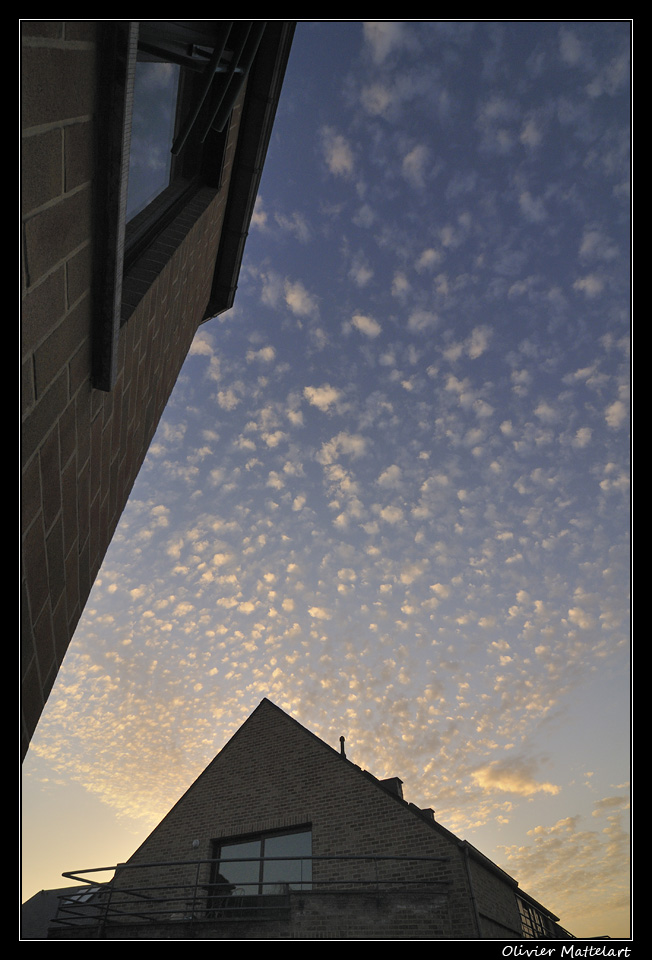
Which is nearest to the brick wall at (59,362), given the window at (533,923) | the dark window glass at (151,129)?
the dark window glass at (151,129)


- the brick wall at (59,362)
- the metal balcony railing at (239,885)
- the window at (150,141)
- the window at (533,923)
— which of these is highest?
the window at (150,141)

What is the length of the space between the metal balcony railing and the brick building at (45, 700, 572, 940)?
3cm

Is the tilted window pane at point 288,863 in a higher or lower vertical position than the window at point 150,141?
lower

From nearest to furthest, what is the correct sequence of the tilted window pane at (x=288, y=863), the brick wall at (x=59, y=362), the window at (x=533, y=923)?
the brick wall at (x=59, y=362) < the tilted window pane at (x=288, y=863) < the window at (x=533, y=923)

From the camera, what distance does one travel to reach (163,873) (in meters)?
12.3

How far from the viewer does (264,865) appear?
11156 millimetres

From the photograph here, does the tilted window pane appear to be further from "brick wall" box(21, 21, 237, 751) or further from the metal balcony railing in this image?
"brick wall" box(21, 21, 237, 751)

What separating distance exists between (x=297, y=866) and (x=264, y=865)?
0.87 metres

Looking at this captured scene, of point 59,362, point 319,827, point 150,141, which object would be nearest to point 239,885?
point 319,827

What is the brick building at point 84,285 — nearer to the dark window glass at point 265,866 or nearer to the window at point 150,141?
the window at point 150,141

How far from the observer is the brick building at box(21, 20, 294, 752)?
5.33ft

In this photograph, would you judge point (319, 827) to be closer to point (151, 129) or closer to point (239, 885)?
point (239, 885)

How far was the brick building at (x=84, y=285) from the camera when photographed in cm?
162

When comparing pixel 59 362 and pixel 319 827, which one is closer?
pixel 59 362
